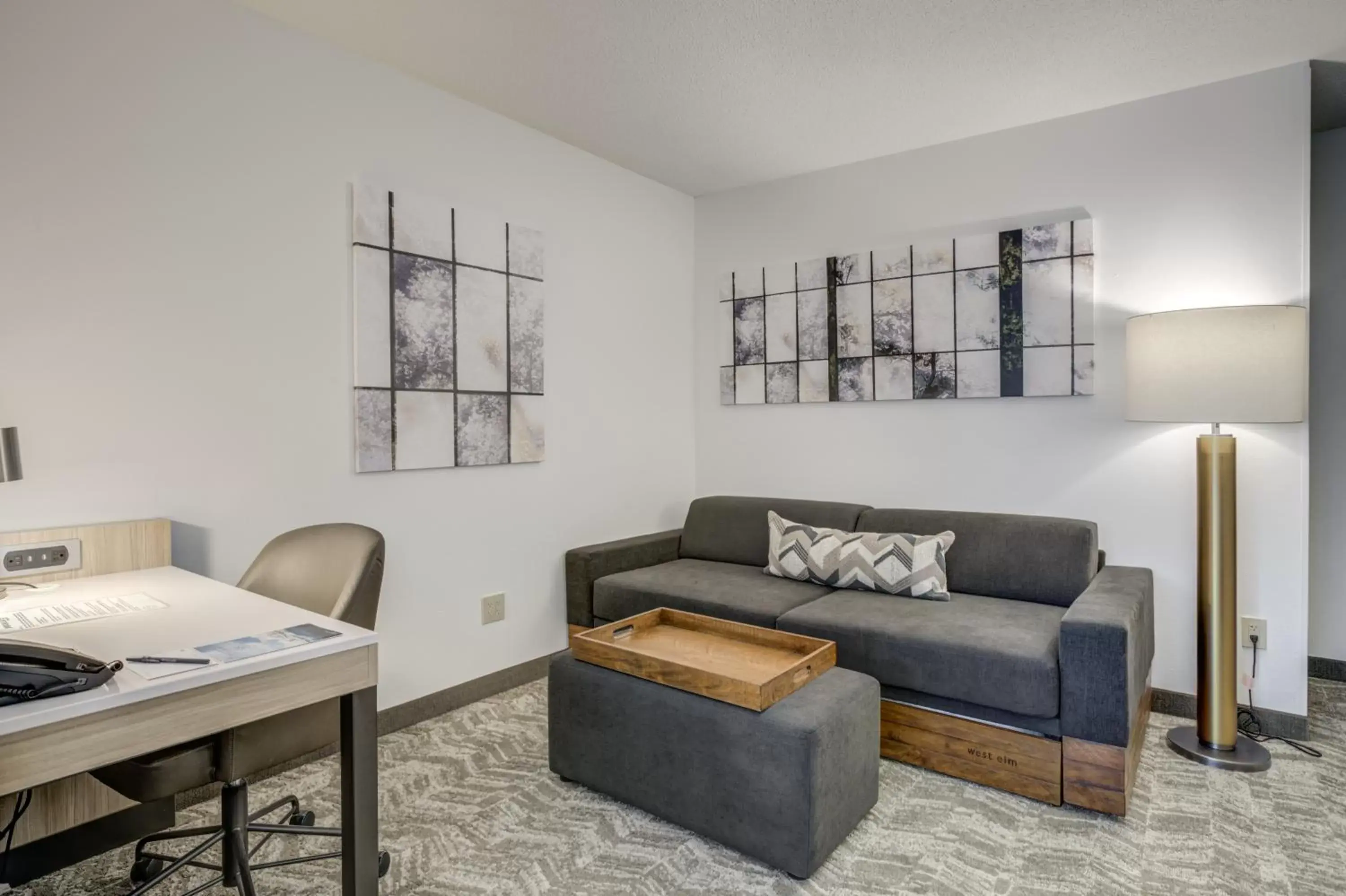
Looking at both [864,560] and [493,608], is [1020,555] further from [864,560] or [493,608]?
[493,608]

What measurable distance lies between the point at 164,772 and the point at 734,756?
1.28 m

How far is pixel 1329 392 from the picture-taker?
319 cm

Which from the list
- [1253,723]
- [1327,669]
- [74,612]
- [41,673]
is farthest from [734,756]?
[1327,669]

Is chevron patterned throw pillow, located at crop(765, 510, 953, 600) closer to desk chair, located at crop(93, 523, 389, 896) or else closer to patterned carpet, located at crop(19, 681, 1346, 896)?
Result: patterned carpet, located at crop(19, 681, 1346, 896)

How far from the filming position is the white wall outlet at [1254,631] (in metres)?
2.76

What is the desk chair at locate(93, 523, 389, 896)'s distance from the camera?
1481 millimetres

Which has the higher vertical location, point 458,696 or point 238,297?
point 238,297

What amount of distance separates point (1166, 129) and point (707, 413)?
248 centimetres

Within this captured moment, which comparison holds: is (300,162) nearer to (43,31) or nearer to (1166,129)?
(43,31)

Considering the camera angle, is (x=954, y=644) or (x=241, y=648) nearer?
(x=241, y=648)

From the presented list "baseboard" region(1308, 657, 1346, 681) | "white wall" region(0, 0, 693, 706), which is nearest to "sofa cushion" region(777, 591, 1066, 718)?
"white wall" region(0, 0, 693, 706)

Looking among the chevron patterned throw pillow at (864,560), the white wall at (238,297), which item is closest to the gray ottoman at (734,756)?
the chevron patterned throw pillow at (864,560)

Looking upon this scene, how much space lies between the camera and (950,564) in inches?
119

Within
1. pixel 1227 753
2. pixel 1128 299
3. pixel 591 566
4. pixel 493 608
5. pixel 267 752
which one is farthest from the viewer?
pixel 591 566
